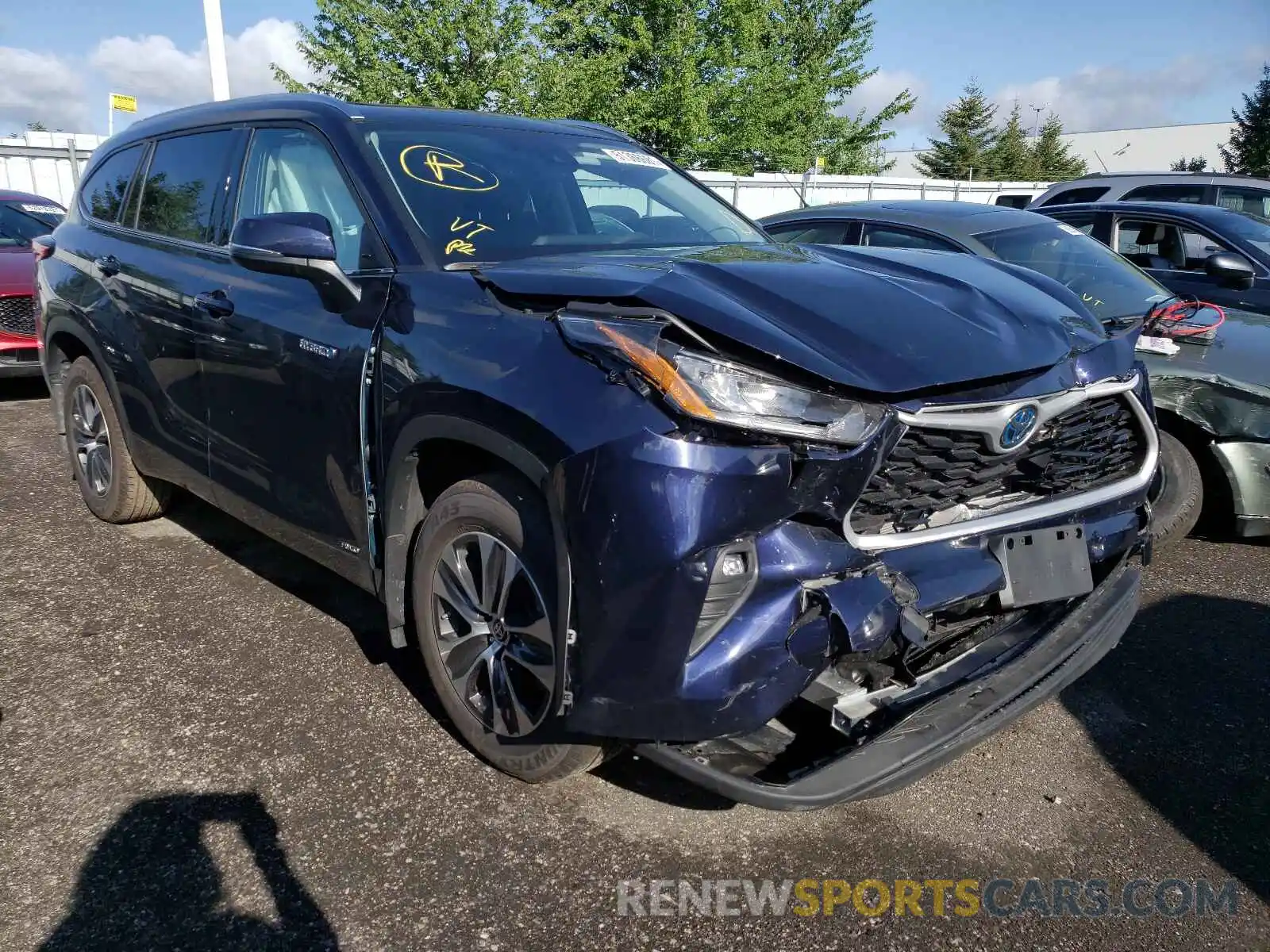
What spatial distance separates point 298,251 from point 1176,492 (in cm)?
396

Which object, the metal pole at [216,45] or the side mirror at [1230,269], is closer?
the side mirror at [1230,269]

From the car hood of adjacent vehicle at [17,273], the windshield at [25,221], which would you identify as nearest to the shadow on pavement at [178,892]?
the car hood of adjacent vehicle at [17,273]

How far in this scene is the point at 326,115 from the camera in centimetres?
324

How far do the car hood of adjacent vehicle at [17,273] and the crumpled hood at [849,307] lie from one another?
6.67 metres

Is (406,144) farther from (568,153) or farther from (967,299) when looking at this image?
(967,299)

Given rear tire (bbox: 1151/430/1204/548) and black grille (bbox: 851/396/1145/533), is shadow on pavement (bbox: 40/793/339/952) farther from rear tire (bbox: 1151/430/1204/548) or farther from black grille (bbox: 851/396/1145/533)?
rear tire (bbox: 1151/430/1204/548)

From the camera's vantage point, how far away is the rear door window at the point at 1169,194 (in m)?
8.77

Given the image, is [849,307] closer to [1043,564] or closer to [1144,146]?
[1043,564]

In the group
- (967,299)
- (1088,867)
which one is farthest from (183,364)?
(1088,867)

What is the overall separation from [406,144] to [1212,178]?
329 inches

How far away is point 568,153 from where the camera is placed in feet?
12.0

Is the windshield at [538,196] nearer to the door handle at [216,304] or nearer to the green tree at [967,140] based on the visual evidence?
the door handle at [216,304]

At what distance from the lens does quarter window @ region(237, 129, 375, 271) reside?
3.03 m

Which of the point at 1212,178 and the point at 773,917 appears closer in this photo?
the point at 773,917
